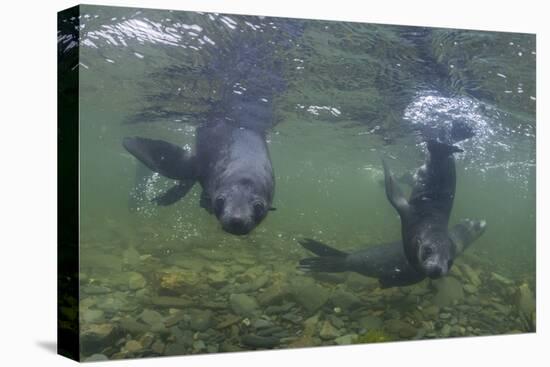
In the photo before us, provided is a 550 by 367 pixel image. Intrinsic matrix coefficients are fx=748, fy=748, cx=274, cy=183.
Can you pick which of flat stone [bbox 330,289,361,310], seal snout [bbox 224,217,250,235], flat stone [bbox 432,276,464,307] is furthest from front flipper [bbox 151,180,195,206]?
flat stone [bbox 432,276,464,307]

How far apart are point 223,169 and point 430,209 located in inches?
117

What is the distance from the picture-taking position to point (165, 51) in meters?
8.44

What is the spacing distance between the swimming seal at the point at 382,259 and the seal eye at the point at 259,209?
720 mm

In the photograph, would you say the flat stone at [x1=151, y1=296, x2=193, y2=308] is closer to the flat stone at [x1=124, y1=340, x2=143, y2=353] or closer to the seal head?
the flat stone at [x1=124, y1=340, x2=143, y2=353]

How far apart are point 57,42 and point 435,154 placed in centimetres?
503

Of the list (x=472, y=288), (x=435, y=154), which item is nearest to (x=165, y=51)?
(x=435, y=154)

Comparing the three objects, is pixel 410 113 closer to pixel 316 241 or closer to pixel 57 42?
pixel 316 241

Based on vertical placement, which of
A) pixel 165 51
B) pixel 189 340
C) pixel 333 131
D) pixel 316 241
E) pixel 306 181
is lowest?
pixel 189 340

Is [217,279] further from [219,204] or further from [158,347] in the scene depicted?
[158,347]

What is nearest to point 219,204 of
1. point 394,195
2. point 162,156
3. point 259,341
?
point 162,156

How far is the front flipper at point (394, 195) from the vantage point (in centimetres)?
958

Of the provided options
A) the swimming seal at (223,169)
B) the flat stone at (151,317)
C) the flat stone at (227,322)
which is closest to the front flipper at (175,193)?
the swimming seal at (223,169)

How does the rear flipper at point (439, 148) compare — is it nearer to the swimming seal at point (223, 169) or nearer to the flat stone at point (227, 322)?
the swimming seal at point (223, 169)

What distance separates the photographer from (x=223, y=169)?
9367 mm
